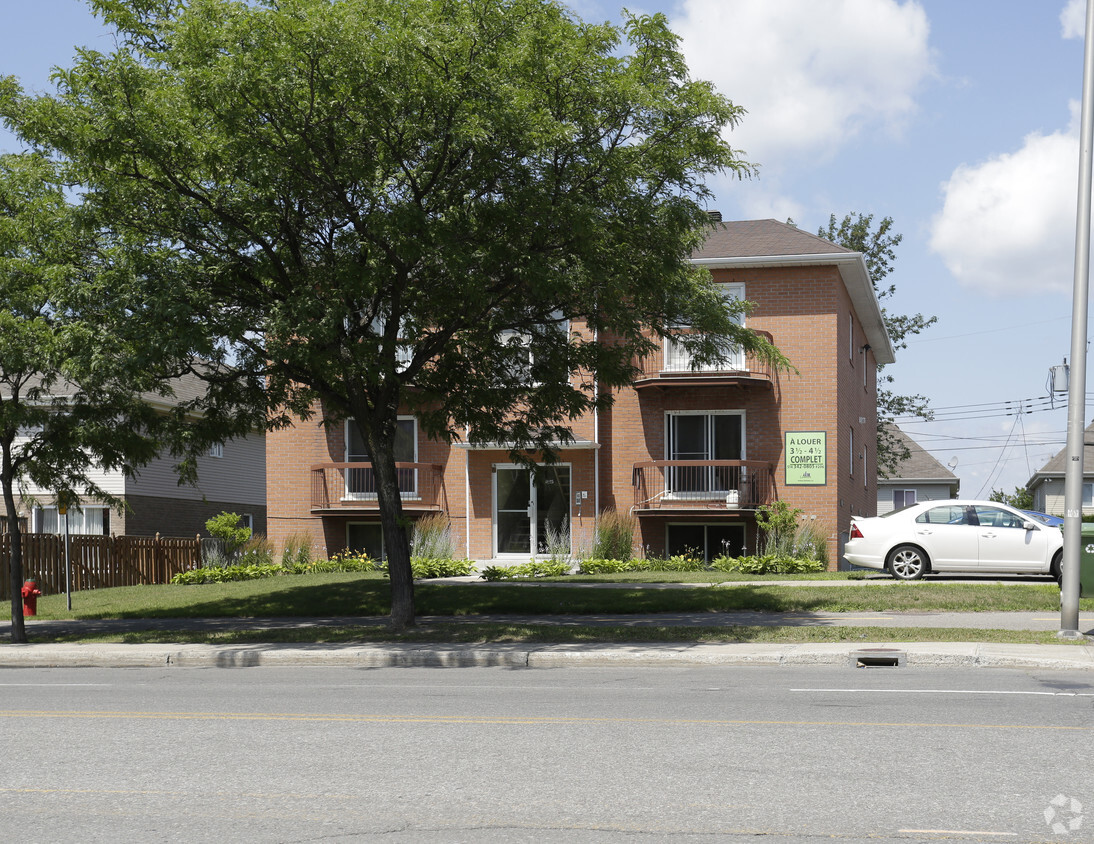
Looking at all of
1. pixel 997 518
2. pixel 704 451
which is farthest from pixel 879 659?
pixel 704 451

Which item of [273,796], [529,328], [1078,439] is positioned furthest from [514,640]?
[273,796]

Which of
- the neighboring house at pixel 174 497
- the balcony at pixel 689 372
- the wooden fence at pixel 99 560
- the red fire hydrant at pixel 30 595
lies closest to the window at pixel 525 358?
the red fire hydrant at pixel 30 595

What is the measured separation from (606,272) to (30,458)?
8915 millimetres

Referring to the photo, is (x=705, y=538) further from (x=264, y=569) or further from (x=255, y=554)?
(x=255, y=554)

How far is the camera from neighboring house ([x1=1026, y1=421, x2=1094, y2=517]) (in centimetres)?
5356

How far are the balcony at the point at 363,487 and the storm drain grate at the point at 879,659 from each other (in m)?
18.5

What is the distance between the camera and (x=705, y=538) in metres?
29.1

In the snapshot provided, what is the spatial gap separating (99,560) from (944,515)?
→ 19535mm

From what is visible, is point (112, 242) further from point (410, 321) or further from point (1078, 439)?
point (1078, 439)

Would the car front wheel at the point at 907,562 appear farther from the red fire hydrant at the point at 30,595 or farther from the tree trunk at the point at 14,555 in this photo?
the red fire hydrant at the point at 30,595

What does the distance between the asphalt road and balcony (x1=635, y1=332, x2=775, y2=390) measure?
54.5ft

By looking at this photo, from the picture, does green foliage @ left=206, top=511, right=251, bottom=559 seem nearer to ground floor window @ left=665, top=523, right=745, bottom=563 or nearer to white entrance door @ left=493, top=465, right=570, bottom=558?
white entrance door @ left=493, top=465, right=570, bottom=558

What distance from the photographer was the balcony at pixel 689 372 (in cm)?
2739

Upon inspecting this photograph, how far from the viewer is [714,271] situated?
2839cm
